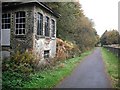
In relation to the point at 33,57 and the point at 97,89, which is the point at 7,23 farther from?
the point at 97,89

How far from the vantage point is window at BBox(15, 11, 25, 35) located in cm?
1978

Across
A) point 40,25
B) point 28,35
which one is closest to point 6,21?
point 28,35

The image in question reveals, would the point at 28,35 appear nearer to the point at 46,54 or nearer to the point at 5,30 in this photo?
the point at 5,30

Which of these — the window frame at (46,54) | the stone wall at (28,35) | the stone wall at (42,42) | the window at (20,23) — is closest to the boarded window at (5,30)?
the stone wall at (28,35)

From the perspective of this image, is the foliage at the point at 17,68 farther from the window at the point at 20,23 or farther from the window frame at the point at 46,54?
the window frame at the point at 46,54

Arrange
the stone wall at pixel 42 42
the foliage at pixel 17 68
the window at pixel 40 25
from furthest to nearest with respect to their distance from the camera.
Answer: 1. the window at pixel 40 25
2. the stone wall at pixel 42 42
3. the foliage at pixel 17 68

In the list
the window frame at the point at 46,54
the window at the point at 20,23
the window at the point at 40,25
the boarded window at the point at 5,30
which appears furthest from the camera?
the window frame at the point at 46,54

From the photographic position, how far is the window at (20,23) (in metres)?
19.8

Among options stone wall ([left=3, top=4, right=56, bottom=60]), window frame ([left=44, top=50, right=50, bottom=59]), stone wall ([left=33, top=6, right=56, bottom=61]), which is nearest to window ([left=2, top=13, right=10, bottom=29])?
stone wall ([left=3, top=4, right=56, bottom=60])

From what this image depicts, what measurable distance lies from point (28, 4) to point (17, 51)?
382cm

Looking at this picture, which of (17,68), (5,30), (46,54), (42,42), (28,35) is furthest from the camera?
(46,54)

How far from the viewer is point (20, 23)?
65.2 ft

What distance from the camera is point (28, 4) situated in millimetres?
19359

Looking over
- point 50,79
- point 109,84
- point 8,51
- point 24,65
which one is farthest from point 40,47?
point 109,84
